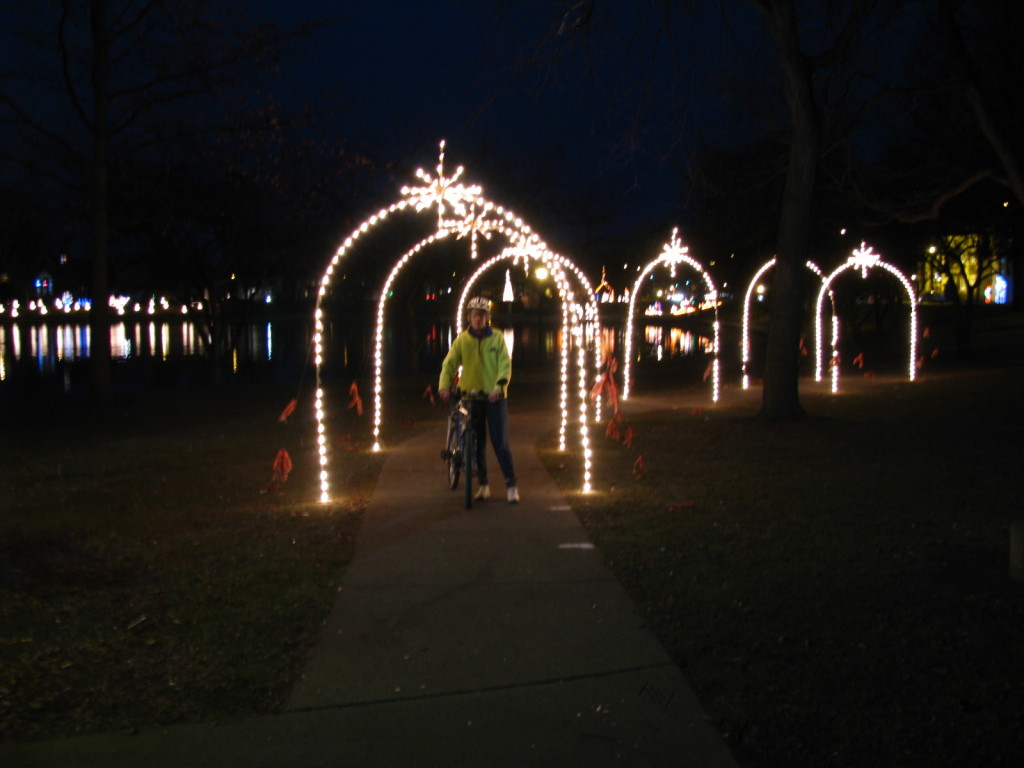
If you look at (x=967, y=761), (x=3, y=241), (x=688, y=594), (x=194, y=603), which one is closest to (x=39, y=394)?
(x=3, y=241)

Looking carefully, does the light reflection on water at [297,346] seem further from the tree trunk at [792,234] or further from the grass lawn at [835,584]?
the grass lawn at [835,584]

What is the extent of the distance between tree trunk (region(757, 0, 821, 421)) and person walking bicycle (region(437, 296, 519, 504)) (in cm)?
666

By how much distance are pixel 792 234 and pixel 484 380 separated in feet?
23.6

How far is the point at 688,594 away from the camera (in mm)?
5863

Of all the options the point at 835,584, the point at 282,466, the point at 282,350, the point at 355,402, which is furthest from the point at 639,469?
the point at 282,350

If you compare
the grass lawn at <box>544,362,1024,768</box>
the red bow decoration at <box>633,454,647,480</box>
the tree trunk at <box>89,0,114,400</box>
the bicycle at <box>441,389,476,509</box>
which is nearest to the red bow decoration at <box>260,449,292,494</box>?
the bicycle at <box>441,389,476,509</box>

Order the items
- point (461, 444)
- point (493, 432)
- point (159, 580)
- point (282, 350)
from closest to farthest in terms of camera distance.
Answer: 1. point (159, 580)
2. point (493, 432)
3. point (461, 444)
4. point (282, 350)

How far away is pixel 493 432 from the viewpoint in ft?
27.8

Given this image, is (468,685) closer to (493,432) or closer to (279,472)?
(493,432)

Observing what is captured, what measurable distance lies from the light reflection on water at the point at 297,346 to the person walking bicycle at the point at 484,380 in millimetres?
20230

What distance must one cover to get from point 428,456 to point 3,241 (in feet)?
43.1

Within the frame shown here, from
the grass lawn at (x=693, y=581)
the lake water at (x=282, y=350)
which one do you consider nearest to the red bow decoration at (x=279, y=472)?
the grass lawn at (x=693, y=581)

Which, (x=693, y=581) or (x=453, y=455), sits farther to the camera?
(x=453, y=455)

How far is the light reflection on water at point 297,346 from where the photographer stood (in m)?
36.5
